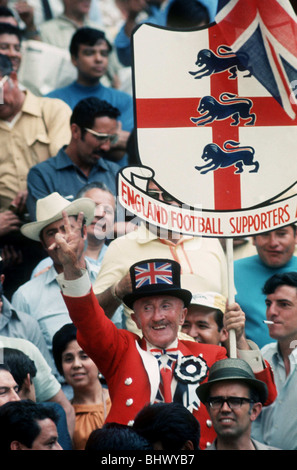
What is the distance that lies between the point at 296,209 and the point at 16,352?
177cm

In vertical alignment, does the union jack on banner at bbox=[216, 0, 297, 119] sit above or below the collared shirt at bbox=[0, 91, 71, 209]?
below

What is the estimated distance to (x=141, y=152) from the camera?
20.6 feet

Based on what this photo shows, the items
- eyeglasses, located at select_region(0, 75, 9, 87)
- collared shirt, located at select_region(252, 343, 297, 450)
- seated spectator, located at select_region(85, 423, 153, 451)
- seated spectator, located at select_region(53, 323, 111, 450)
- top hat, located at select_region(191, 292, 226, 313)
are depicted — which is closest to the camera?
seated spectator, located at select_region(85, 423, 153, 451)

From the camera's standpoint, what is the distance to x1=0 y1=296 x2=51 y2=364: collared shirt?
6.74m

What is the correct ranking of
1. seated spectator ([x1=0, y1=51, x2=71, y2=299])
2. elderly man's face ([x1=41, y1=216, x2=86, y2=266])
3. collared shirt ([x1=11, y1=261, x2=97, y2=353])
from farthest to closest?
seated spectator ([x1=0, y1=51, x2=71, y2=299]), elderly man's face ([x1=41, y1=216, x2=86, y2=266]), collared shirt ([x1=11, y1=261, x2=97, y2=353])

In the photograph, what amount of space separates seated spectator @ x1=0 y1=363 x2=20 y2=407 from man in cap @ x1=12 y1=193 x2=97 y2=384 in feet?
3.56

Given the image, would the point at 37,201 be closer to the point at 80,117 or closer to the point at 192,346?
the point at 80,117

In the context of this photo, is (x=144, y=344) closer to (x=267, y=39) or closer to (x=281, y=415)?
(x=281, y=415)

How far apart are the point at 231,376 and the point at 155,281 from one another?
28.9 inches

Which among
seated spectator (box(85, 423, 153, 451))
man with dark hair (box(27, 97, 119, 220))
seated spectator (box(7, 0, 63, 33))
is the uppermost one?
seated spectator (box(7, 0, 63, 33))

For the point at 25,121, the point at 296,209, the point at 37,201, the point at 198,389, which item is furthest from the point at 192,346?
the point at 25,121

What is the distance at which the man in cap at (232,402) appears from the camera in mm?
5539

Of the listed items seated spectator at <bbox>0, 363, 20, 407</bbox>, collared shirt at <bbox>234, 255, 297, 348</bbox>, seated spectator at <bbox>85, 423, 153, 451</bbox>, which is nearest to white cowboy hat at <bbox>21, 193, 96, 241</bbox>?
collared shirt at <bbox>234, 255, 297, 348</bbox>

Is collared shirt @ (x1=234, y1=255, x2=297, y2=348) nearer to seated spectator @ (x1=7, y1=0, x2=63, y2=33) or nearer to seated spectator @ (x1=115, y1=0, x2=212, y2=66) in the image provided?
seated spectator @ (x1=115, y1=0, x2=212, y2=66)
